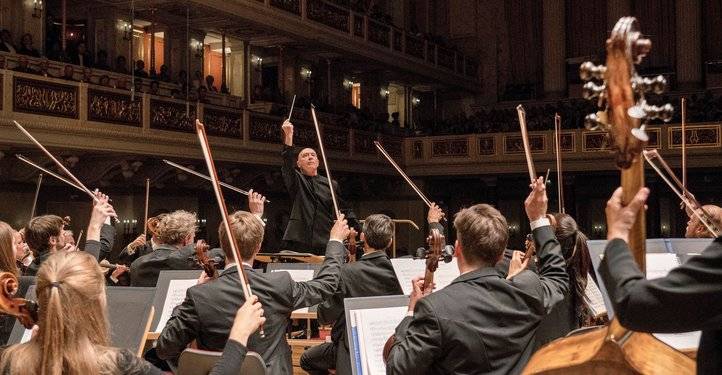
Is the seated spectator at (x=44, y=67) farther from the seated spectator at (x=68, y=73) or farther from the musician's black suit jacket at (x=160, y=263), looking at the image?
the musician's black suit jacket at (x=160, y=263)

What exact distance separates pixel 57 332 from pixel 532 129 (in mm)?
20074

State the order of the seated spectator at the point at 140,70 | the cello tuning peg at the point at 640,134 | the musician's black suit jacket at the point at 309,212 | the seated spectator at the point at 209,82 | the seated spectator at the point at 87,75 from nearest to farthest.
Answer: the cello tuning peg at the point at 640,134 < the musician's black suit jacket at the point at 309,212 < the seated spectator at the point at 87,75 < the seated spectator at the point at 140,70 < the seated spectator at the point at 209,82

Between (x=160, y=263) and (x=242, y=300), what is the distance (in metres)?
2.14

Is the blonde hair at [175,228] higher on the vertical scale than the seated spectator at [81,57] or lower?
lower

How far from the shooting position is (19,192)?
14836 millimetres

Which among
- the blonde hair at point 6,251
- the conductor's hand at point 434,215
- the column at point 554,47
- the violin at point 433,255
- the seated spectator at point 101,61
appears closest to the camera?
the violin at point 433,255

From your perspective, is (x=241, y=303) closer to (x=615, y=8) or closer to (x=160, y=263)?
(x=160, y=263)

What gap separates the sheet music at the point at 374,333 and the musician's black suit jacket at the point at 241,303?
543 millimetres

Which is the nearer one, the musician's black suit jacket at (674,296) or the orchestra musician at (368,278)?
the musician's black suit jacket at (674,296)

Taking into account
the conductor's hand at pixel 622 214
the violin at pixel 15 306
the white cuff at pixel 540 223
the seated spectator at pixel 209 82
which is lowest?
the violin at pixel 15 306

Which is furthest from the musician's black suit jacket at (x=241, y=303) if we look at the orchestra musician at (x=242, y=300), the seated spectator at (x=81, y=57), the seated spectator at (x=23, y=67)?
the seated spectator at (x=81, y=57)

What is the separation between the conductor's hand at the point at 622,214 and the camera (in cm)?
204

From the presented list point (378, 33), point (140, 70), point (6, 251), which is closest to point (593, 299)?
point (6, 251)

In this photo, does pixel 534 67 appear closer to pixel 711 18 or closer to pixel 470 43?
pixel 470 43
